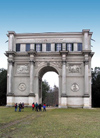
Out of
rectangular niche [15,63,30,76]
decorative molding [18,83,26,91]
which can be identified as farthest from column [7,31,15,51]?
decorative molding [18,83,26,91]

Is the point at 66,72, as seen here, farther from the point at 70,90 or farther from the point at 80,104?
the point at 80,104

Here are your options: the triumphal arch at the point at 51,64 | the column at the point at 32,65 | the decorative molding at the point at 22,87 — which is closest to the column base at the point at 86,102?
the triumphal arch at the point at 51,64

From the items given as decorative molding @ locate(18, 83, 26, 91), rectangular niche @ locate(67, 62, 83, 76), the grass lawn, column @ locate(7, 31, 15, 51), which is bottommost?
the grass lawn

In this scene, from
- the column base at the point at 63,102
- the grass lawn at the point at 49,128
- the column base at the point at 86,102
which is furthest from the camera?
the column base at the point at 63,102

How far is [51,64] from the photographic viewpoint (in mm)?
44125

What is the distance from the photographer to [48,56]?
145 ft

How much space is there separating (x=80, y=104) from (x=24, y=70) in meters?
14.4

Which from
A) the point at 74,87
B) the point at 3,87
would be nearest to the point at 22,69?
the point at 74,87

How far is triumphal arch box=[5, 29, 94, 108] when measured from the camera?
42.6 metres

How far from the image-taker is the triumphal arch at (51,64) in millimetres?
42625

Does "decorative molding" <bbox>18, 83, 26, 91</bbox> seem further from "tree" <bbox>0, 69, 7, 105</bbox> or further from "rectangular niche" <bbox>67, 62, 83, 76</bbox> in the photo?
"tree" <bbox>0, 69, 7, 105</bbox>

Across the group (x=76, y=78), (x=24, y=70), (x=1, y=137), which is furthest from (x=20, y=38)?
(x=1, y=137)

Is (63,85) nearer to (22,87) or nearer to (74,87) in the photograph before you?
(74,87)

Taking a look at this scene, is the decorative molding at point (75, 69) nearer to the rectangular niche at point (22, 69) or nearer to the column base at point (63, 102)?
the column base at point (63, 102)
